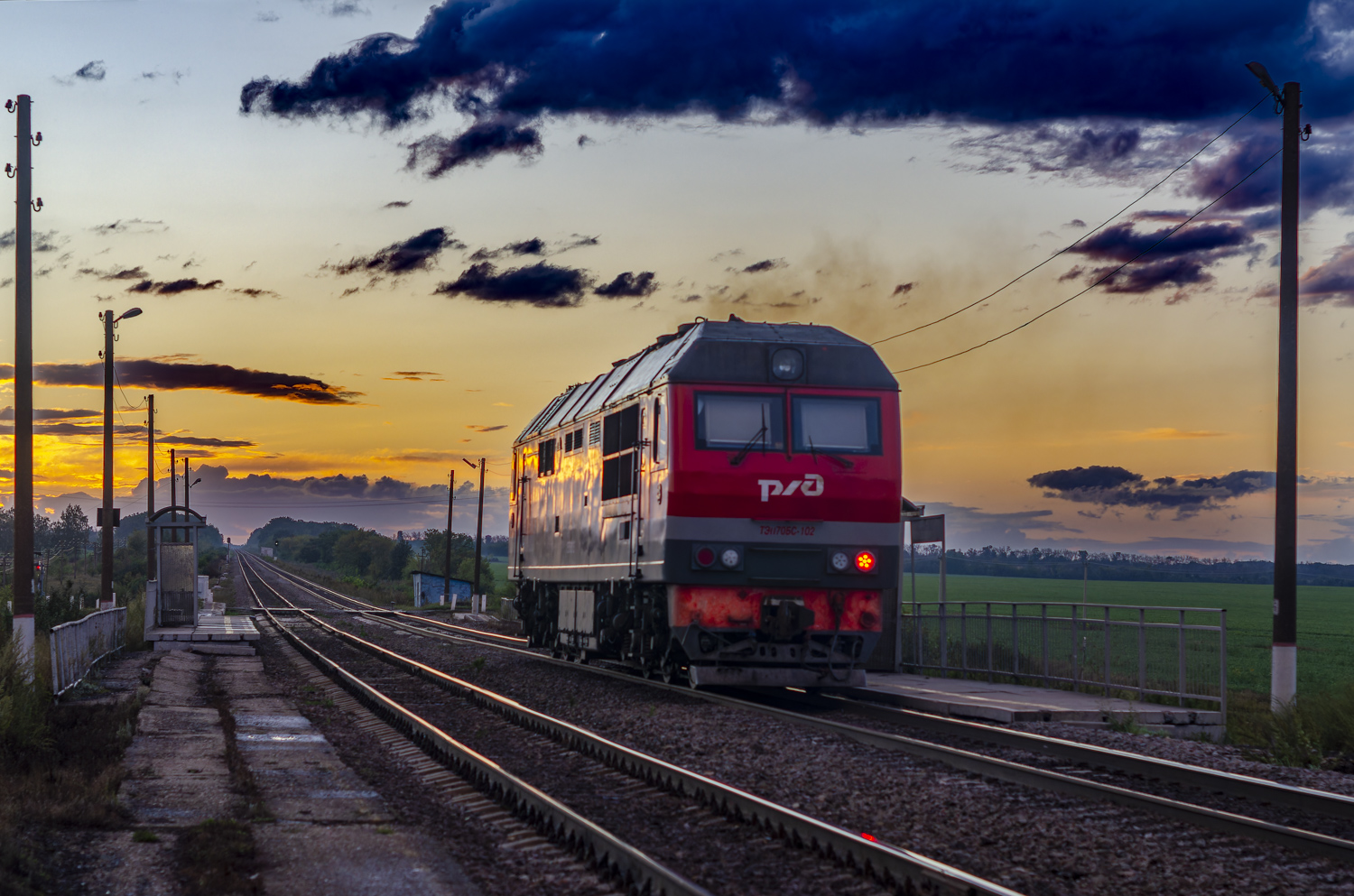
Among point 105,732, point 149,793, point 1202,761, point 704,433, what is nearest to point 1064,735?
point 1202,761

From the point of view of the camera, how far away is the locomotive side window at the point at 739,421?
15133 millimetres

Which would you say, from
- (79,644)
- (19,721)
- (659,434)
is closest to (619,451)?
(659,434)

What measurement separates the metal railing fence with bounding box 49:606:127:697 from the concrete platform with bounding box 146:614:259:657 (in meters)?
1.82

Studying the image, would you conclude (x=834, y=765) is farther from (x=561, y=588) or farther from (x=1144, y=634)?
(x=561, y=588)

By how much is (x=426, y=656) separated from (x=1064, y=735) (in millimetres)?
16557

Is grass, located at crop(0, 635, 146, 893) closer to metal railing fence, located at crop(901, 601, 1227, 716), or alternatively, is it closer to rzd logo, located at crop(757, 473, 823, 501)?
rzd logo, located at crop(757, 473, 823, 501)

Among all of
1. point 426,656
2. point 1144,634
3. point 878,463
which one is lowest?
point 426,656

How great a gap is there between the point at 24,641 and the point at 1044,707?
13043 millimetres

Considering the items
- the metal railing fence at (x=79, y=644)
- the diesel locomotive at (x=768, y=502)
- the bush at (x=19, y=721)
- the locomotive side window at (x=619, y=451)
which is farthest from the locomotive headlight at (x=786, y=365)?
the metal railing fence at (x=79, y=644)

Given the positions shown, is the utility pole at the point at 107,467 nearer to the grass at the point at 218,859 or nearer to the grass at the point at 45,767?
the grass at the point at 45,767

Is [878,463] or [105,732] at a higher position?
[878,463]

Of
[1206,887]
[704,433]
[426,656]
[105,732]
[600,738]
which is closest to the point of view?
[1206,887]

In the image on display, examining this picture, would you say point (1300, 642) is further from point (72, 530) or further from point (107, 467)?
point (72, 530)

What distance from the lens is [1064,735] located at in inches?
479
